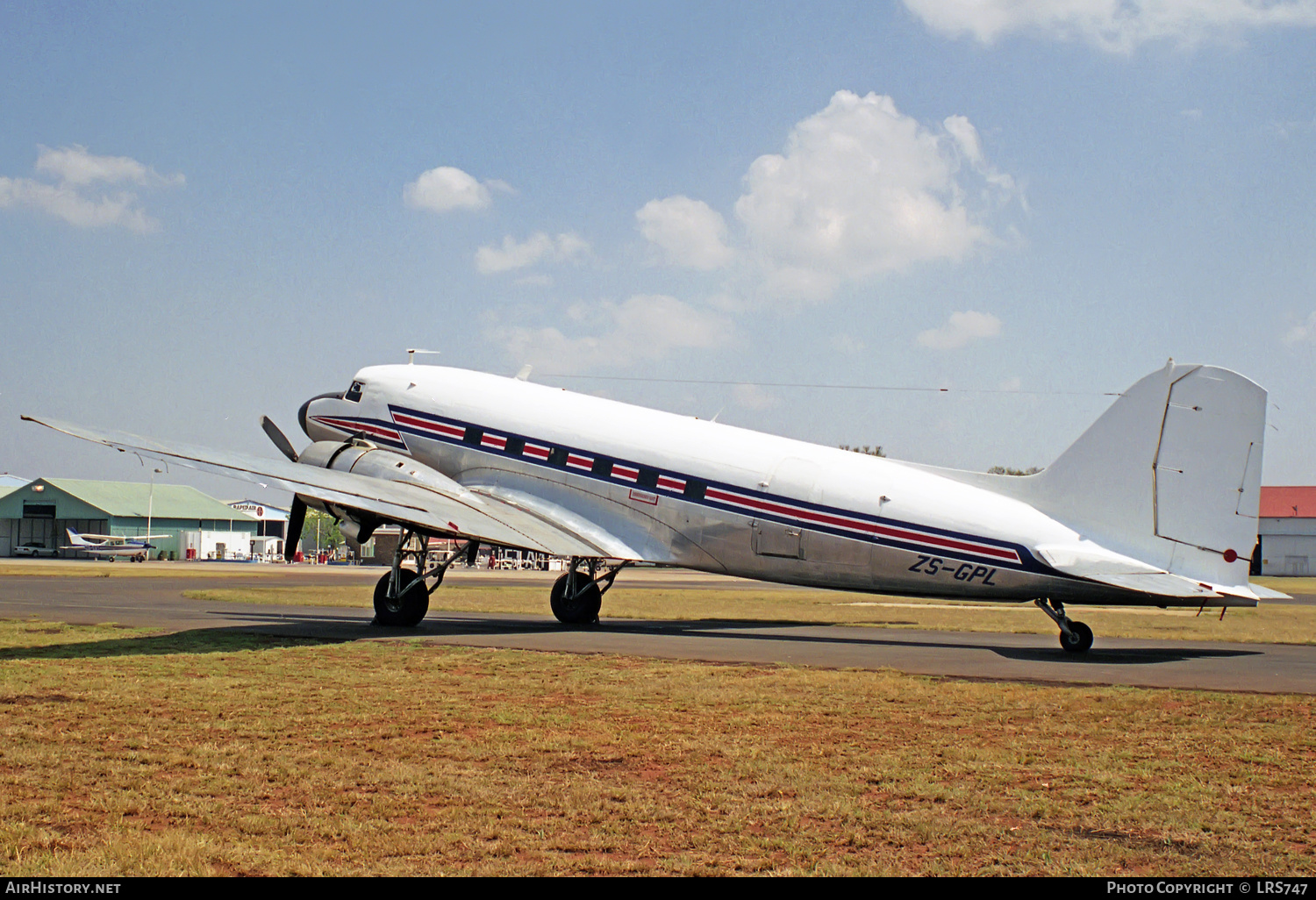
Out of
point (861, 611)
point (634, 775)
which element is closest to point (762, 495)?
point (861, 611)

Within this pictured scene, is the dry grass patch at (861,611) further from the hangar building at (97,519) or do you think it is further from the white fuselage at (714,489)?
the hangar building at (97,519)

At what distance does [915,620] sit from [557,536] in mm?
10833

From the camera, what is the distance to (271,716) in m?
11.3

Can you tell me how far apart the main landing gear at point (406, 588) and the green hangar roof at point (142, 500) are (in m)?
107

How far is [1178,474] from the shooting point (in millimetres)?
18359

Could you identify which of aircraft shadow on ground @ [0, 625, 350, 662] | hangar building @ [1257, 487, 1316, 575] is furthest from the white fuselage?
hangar building @ [1257, 487, 1316, 575]

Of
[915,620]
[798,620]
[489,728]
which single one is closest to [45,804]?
[489,728]

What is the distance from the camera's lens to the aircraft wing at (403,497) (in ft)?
63.6

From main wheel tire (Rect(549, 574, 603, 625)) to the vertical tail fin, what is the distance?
10553mm

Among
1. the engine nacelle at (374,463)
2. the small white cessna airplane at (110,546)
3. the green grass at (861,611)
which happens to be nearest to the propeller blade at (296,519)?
the engine nacelle at (374,463)

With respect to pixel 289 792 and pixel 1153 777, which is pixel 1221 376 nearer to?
pixel 1153 777

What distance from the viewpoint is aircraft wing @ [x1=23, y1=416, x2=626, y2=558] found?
63.6 ft

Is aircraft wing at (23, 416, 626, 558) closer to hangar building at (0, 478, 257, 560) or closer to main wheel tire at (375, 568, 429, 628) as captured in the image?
main wheel tire at (375, 568, 429, 628)

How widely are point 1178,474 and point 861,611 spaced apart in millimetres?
14584
